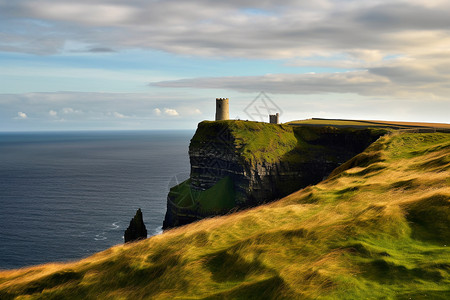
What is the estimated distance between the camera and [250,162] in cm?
8325

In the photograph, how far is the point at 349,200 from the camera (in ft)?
67.6


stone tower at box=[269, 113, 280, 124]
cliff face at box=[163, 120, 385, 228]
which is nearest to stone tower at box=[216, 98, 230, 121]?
cliff face at box=[163, 120, 385, 228]

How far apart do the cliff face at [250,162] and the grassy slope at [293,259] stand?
60165 mm

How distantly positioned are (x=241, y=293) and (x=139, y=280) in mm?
5260

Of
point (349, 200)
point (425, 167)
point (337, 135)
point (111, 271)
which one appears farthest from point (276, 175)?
point (111, 271)

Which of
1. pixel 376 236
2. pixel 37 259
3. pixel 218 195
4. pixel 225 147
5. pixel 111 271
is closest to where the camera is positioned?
pixel 376 236

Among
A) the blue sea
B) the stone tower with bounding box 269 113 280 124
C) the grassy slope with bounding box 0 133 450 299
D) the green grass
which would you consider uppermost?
the stone tower with bounding box 269 113 280 124

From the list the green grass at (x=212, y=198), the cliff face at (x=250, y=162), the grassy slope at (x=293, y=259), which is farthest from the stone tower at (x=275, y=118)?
the grassy slope at (x=293, y=259)

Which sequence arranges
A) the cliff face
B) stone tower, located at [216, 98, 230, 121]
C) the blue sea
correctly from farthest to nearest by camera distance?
1. stone tower, located at [216, 98, 230, 121]
2. the cliff face
3. the blue sea

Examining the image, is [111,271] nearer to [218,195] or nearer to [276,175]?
[218,195]

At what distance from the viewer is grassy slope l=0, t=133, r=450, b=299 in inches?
448

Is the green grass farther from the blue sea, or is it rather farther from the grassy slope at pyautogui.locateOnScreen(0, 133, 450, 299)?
the grassy slope at pyautogui.locateOnScreen(0, 133, 450, 299)

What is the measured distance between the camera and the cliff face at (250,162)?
82.5 metres

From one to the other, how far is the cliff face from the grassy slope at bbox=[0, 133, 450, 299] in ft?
197
